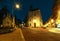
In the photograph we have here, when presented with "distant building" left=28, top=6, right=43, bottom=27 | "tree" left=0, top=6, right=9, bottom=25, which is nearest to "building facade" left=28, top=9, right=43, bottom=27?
"distant building" left=28, top=6, right=43, bottom=27

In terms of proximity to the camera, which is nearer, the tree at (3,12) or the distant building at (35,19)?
the tree at (3,12)

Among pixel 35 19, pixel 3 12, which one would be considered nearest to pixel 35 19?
pixel 35 19

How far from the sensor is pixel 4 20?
84688 millimetres

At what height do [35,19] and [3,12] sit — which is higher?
[3,12]

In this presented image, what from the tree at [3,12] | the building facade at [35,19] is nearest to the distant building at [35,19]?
the building facade at [35,19]

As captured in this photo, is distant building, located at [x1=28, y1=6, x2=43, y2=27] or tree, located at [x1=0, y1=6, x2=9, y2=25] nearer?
tree, located at [x1=0, y1=6, x2=9, y2=25]

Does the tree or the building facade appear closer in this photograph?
the tree

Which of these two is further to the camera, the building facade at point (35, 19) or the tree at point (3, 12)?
the building facade at point (35, 19)

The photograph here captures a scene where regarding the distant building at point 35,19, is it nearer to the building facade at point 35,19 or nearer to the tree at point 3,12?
the building facade at point 35,19

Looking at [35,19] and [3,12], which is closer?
[3,12]

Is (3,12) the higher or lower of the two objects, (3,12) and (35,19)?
the higher

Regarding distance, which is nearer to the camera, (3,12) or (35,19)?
(3,12)

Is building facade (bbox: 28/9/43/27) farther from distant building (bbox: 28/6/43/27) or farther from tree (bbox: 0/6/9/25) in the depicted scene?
tree (bbox: 0/6/9/25)

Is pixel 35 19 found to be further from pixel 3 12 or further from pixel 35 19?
pixel 3 12
